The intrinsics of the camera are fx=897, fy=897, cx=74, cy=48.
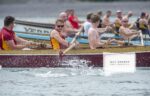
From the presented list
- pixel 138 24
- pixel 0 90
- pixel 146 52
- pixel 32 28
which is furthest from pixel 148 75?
pixel 32 28

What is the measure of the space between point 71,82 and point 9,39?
2496 mm

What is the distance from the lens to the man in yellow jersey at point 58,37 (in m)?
26.3

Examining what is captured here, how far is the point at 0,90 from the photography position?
78.0 feet

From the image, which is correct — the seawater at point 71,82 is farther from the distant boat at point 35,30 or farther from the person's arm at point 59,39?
the distant boat at point 35,30

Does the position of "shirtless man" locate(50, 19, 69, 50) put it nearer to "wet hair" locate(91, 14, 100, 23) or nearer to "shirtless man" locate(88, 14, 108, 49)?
"shirtless man" locate(88, 14, 108, 49)

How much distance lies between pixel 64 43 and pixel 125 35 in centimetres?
426

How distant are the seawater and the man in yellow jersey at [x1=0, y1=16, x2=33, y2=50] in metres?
0.69

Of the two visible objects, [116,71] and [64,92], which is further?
[116,71]

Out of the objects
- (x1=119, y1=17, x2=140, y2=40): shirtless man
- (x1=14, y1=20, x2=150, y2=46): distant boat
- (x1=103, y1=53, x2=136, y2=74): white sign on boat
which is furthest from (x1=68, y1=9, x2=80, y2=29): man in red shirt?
(x1=103, y1=53, x2=136, y2=74): white sign on boat

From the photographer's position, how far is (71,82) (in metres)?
24.9

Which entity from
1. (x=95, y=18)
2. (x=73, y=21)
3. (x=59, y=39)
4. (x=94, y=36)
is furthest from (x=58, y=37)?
(x=73, y=21)

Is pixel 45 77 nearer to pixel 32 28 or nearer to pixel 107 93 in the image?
pixel 107 93

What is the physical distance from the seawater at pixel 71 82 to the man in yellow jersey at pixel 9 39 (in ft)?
2.25

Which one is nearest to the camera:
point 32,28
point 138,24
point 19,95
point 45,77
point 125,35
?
point 19,95
